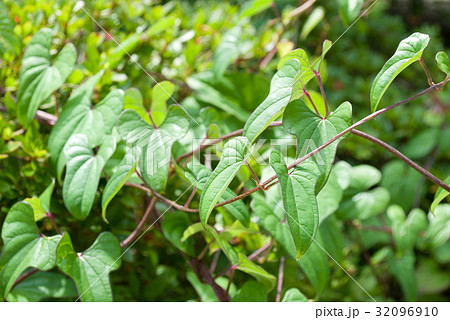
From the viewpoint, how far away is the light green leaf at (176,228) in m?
0.77

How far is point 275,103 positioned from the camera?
58 cm

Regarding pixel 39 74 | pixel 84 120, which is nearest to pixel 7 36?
pixel 39 74

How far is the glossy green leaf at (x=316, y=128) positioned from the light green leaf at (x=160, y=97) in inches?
10.5

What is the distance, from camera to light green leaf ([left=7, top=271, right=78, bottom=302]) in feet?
2.55

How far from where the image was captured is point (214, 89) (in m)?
1.10

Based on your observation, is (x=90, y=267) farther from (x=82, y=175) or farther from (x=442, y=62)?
(x=442, y=62)

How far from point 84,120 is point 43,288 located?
0.33 m

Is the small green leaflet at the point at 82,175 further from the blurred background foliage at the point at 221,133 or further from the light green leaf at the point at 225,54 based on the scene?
the light green leaf at the point at 225,54

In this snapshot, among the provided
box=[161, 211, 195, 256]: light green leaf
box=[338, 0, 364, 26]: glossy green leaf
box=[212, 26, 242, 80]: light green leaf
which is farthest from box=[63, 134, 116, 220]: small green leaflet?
box=[338, 0, 364, 26]: glossy green leaf

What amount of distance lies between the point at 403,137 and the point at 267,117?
1.27 m

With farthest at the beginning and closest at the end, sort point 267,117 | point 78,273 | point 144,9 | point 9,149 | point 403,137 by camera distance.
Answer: point 403,137
point 144,9
point 9,149
point 78,273
point 267,117

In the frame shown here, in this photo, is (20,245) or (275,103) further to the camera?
(20,245)
